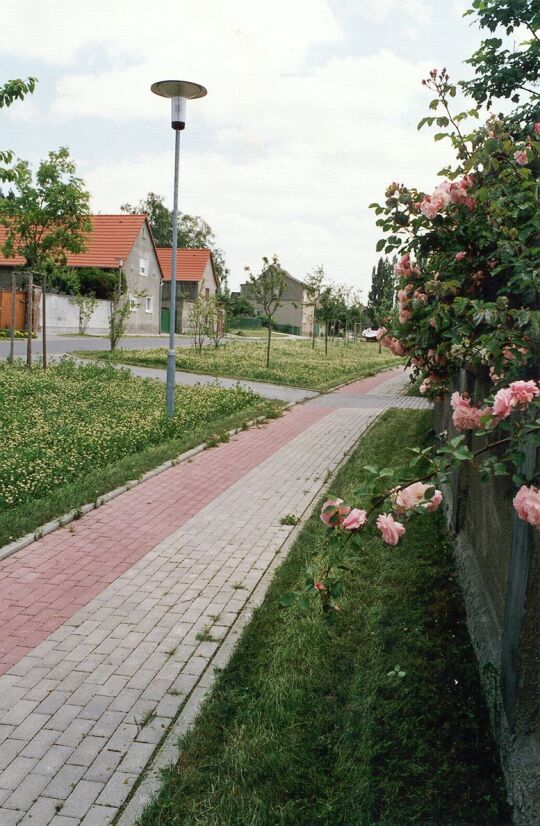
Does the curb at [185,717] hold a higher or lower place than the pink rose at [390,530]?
lower

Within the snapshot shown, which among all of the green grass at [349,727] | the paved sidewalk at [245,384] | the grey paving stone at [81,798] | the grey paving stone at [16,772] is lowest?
the grey paving stone at [81,798]

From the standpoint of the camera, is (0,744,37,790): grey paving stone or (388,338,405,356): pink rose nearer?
(0,744,37,790): grey paving stone

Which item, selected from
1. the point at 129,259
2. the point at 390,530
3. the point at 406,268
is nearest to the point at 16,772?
the point at 390,530

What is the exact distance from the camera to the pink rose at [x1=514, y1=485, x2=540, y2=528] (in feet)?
7.42

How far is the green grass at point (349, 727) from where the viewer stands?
3.14 meters

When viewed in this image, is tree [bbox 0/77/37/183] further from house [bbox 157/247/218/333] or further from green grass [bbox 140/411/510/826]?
house [bbox 157/247/218/333]

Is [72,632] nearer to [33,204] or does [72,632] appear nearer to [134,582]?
[134,582]

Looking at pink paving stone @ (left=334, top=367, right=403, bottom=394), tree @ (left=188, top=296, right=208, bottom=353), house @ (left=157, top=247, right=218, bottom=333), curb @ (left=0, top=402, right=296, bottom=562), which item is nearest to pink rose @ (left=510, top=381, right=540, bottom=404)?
curb @ (left=0, top=402, right=296, bottom=562)

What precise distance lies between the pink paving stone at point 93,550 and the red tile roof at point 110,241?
3800 centimetres

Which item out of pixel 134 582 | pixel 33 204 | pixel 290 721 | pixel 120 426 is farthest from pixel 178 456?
pixel 33 204

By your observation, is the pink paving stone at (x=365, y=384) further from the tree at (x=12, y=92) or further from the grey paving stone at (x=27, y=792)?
the grey paving stone at (x=27, y=792)

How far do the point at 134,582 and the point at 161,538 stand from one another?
113 cm

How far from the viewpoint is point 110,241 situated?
47750 millimetres

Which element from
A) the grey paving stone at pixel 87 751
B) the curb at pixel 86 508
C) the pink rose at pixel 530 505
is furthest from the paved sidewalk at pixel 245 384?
the pink rose at pixel 530 505
